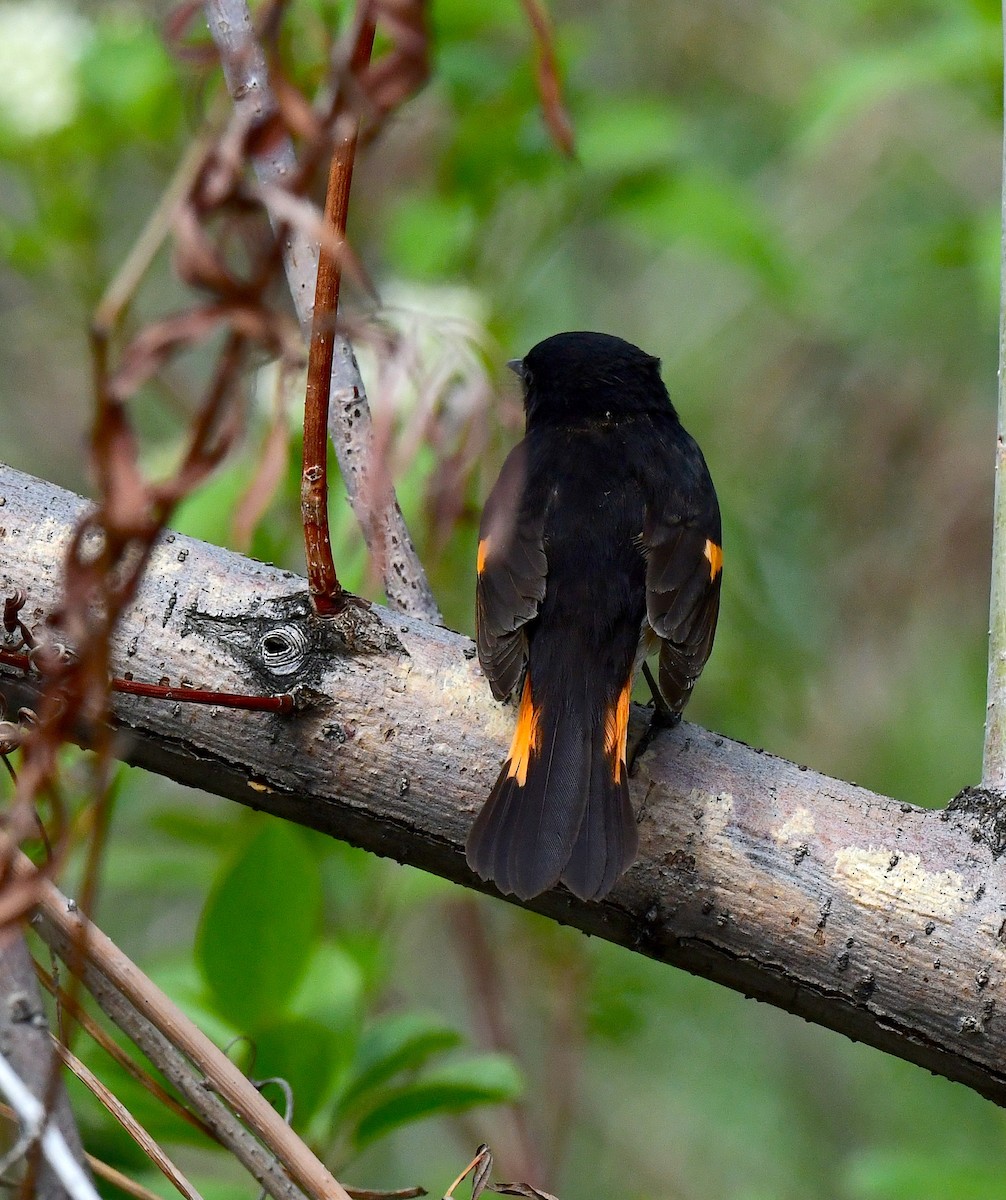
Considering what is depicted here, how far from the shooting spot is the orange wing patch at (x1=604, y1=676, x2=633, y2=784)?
1909 millimetres

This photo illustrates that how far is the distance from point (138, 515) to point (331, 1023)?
1.43m

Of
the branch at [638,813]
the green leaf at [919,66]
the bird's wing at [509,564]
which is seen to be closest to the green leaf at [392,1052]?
the branch at [638,813]

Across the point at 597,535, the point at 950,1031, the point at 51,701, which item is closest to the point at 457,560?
the point at 597,535

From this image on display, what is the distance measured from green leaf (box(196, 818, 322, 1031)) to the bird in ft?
1.36

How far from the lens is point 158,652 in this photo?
5.46ft

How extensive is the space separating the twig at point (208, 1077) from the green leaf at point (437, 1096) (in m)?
0.74

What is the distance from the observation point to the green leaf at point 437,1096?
79.0 inches

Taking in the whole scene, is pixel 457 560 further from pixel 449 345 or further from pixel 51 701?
pixel 51 701

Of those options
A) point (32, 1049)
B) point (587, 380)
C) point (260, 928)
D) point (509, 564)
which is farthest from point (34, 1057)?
point (587, 380)

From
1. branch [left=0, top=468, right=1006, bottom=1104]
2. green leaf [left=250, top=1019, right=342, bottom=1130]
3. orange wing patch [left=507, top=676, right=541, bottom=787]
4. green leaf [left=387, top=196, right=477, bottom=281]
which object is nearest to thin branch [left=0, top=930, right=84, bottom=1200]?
branch [left=0, top=468, right=1006, bottom=1104]

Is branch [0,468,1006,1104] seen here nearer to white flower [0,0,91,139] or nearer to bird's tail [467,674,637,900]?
bird's tail [467,674,637,900]

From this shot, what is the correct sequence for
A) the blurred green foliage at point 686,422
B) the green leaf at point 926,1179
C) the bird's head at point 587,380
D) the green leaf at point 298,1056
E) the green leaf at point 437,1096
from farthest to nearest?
the bird's head at point 587,380 → the green leaf at point 926,1179 → the blurred green foliage at point 686,422 → the green leaf at point 437,1096 → the green leaf at point 298,1056

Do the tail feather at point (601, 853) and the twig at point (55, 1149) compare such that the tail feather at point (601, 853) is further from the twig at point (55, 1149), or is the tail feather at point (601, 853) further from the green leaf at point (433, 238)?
the green leaf at point (433, 238)

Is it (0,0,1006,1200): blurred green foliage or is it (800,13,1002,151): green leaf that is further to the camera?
(800,13,1002,151): green leaf
